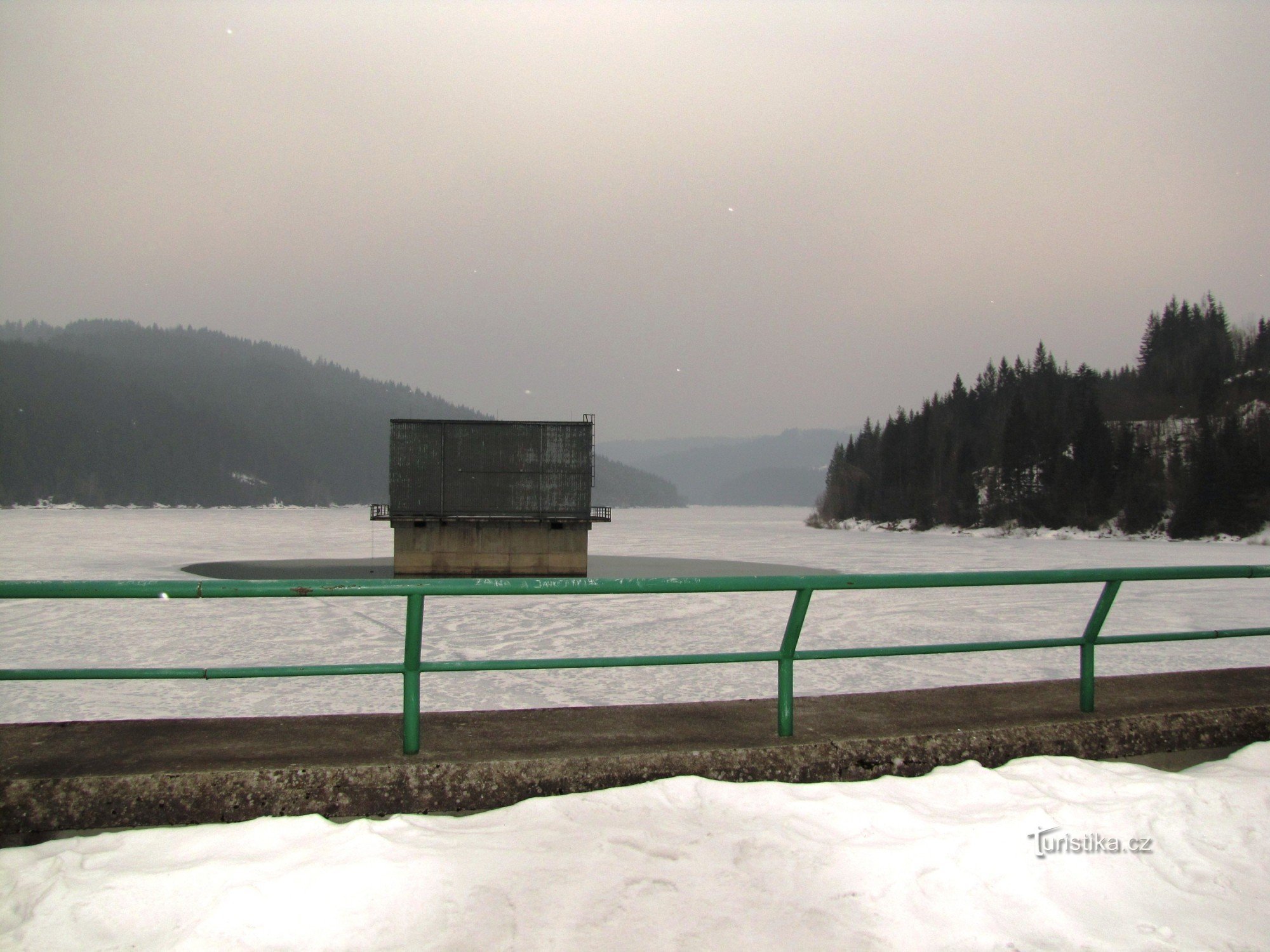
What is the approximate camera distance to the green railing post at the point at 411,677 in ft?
15.7

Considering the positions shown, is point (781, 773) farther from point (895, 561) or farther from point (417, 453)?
point (895, 561)

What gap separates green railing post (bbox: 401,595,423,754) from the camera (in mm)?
4781

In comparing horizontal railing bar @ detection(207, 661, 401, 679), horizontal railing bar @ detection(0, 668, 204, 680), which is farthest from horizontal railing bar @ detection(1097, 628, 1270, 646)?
horizontal railing bar @ detection(0, 668, 204, 680)

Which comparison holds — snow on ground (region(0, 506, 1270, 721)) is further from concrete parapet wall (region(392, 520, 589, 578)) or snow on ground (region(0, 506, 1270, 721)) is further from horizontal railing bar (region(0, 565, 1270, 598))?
concrete parapet wall (region(392, 520, 589, 578))

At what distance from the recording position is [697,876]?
13.1 feet

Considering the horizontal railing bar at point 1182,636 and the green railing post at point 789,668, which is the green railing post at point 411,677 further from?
the horizontal railing bar at point 1182,636

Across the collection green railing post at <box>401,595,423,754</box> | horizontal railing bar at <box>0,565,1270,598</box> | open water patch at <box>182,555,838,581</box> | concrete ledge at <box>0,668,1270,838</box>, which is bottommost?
open water patch at <box>182,555,838,581</box>

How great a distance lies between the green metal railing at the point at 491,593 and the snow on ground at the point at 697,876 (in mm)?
737

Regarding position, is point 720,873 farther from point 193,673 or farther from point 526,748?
point 193,673

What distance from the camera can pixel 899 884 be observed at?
13.0ft

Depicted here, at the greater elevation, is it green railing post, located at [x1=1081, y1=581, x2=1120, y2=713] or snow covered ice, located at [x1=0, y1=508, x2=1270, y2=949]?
green railing post, located at [x1=1081, y1=581, x2=1120, y2=713]

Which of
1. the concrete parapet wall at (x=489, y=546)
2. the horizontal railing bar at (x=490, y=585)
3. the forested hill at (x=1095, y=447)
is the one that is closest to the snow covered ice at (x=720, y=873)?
the horizontal railing bar at (x=490, y=585)

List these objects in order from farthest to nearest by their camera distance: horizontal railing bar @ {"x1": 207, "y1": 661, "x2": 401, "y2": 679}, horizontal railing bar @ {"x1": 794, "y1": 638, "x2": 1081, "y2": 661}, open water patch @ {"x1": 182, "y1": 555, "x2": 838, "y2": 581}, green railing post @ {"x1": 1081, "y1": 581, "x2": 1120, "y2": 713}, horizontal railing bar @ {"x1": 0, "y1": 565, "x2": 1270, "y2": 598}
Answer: open water patch @ {"x1": 182, "y1": 555, "x2": 838, "y2": 581} → green railing post @ {"x1": 1081, "y1": 581, "x2": 1120, "y2": 713} → horizontal railing bar @ {"x1": 794, "y1": 638, "x2": 1081, "y2": 661} → horizontal railing bar @ {"x1": 207, "y1": 661, "x2": 401, "y2": 679} → horizontal railing bar @ {"x1": 0, "y1": 565, "x2": 1270, "y2": 598}

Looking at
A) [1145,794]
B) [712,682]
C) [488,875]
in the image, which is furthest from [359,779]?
[712,682]
